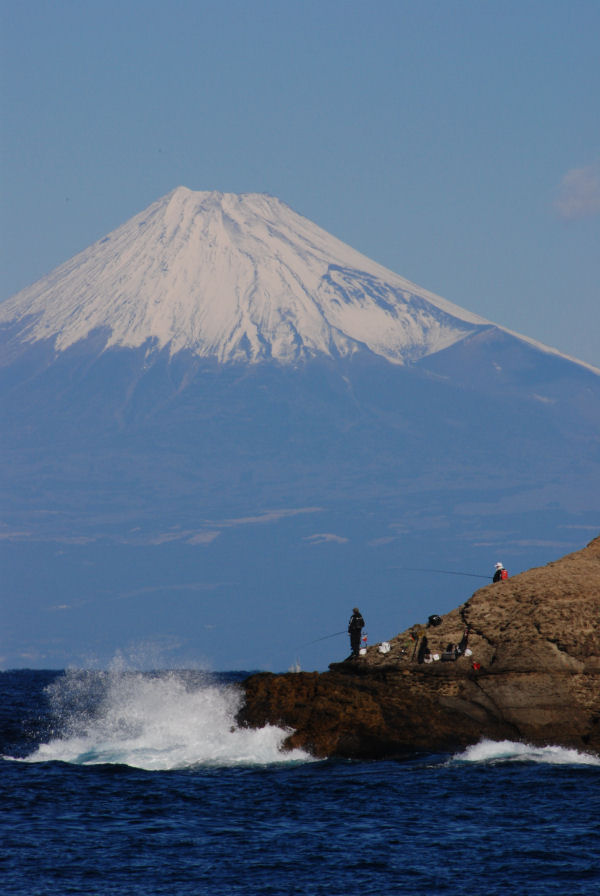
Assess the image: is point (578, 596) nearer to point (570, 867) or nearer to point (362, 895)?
point (570, 867)

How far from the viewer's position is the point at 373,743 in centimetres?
3981

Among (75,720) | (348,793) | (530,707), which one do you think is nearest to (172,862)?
(348,793)

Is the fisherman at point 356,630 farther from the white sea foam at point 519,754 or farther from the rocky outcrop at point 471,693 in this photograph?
the white sea foam at point 519,754

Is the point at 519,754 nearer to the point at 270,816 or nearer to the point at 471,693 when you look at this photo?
the point at 471,693

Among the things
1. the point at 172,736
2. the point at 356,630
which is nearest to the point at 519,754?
the point at 356,630

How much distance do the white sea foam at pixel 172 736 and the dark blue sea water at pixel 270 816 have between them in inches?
2.9

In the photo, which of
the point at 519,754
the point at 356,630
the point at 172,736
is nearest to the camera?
the point at 519,754

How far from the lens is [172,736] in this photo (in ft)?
144

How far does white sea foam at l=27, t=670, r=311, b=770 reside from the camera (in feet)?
133

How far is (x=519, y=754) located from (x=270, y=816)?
380 inches

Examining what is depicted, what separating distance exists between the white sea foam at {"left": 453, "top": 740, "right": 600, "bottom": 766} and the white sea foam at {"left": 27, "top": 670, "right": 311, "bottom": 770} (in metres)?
4.94

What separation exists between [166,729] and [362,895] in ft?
60.2

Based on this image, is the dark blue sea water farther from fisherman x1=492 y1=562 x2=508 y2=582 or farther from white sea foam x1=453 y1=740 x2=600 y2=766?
fisherman x1=492 y1=562 x2=508 y2=582

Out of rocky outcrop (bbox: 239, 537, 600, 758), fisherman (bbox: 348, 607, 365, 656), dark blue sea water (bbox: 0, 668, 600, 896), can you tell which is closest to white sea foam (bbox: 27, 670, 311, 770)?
dark blue sea water (bbox: 0, 668, 600, 896)
